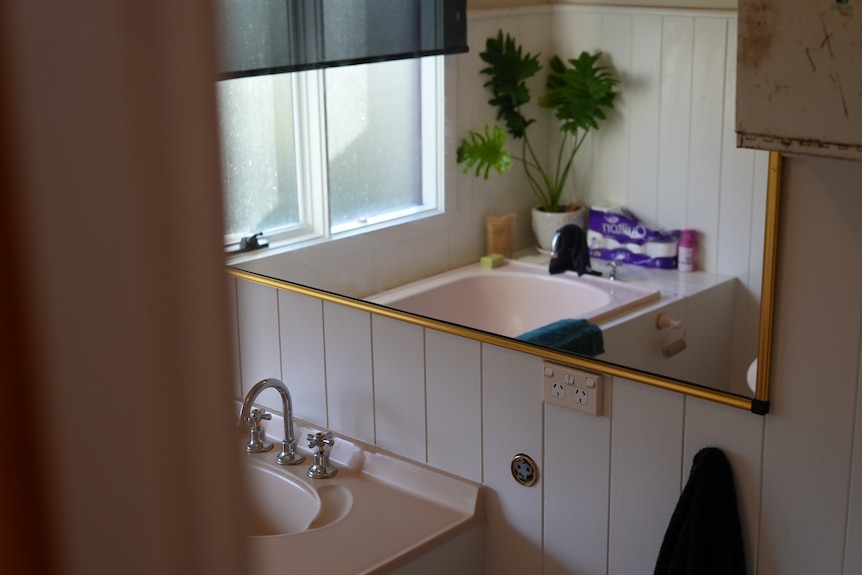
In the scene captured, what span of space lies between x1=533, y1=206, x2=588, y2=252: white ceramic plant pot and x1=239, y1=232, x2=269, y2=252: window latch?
73 centimetres

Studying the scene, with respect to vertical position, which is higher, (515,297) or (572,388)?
(515,297)

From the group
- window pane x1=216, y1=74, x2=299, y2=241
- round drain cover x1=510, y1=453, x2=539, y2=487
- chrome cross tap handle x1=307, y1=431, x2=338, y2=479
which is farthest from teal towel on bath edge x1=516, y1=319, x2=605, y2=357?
window pane x1=216, y1=74, x2=299, y2=241

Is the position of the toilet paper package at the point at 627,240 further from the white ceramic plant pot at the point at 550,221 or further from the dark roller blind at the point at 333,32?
the dark roller blind at the point at 333,32

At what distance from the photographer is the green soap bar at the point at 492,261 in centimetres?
183

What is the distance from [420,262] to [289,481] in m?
0.53

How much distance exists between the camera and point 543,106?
1699 millimetres

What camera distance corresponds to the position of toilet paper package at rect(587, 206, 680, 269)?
1615 millimetres

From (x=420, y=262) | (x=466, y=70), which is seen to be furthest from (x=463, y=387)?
(x=466, y=70)

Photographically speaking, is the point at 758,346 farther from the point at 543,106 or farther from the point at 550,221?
the point at 543,106

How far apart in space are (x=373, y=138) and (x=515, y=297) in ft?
1.53

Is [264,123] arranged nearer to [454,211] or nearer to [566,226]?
[454,211]

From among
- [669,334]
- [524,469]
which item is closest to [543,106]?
[669,334]

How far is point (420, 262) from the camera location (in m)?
1.99

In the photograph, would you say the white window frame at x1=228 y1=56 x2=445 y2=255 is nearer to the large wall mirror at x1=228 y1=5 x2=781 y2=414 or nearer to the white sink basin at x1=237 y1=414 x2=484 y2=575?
the large wall mirror at x1=228 y1=5 x2=781 y2=414
